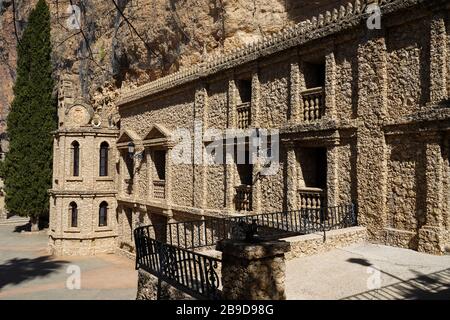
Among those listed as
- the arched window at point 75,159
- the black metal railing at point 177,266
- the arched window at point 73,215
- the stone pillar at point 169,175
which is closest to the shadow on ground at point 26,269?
the arched window at point 73,215

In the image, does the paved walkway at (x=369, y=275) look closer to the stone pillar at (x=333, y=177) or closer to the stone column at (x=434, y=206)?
the stone column at (x=434, y=206)

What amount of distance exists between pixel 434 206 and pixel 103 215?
22053 mm

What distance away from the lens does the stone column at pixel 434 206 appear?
9.78m

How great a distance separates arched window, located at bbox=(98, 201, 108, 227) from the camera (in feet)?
88.4

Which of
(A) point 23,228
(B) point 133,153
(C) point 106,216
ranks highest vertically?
(B) point 133,153

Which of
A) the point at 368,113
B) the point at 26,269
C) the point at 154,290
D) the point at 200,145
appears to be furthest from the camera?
the point at 26,269

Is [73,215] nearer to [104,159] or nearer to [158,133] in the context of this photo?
[104,159]

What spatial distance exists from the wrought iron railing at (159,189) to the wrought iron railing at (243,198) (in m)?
6.26

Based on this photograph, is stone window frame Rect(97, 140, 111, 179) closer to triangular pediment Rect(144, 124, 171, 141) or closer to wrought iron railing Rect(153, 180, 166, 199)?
triangular pediment Rect(144, 124, 171, 141)

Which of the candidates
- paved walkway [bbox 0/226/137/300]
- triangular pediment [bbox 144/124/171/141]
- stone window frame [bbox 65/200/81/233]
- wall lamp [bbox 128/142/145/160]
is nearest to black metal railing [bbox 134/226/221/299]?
A: paved walkway [bbox 0/226/137/300]

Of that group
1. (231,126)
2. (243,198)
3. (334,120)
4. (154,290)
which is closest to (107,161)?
(231,126)

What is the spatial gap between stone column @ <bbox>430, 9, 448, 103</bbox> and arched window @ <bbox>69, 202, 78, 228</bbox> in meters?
23.1

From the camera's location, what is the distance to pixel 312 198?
43.7 feet

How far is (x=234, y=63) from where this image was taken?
16312 millimetres
